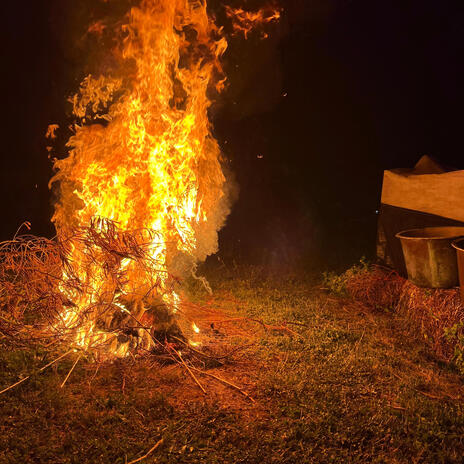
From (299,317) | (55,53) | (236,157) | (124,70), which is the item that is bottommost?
(299,317)

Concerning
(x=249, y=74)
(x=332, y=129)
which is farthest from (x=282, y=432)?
(x=332, y=129)

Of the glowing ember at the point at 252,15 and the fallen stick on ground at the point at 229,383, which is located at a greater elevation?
the glowing ember at the point at 252,15

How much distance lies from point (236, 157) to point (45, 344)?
824cm

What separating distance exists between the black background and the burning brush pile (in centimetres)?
449

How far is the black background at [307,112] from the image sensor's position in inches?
462

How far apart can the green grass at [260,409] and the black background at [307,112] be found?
5220mm

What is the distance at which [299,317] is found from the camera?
6.43 meters

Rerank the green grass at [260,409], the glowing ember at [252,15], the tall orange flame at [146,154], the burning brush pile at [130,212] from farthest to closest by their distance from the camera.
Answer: the glowing ember at [252,15] < the tall orange flame at [146,154] < the burning brush pile at [130,212] < the green grass at [260,409]

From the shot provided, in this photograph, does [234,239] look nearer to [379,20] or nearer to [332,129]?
[332,129]

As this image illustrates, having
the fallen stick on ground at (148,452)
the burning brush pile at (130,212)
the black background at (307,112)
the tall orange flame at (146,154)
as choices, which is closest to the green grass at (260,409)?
the fallen stick on ground at (148,452)

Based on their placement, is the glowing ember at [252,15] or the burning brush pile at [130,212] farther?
the glowing ember at [252,15]

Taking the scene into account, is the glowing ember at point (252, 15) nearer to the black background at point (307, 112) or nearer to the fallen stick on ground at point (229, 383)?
the black background at point (307, 112)

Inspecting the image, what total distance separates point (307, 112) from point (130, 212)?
885 centimetres

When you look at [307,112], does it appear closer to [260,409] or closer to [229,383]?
[229,383]
